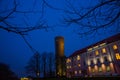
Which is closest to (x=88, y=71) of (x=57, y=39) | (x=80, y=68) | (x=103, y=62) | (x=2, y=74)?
(x=80, y=68)

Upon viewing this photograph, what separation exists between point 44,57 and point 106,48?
23.8m

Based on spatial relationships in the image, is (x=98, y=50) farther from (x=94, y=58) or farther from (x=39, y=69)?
(x=39, y=69)

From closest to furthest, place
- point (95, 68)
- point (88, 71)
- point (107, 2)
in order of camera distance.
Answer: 1. point (107, 2)
2. point (95, 68)
3. point (88, 71)

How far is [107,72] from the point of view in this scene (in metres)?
48.9

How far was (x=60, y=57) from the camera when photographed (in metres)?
53.2

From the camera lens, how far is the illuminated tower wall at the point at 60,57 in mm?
51062

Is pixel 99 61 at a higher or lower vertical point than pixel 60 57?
lower

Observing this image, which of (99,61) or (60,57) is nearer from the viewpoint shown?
(60,57)

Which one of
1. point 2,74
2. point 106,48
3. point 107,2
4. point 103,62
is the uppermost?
point 106,48

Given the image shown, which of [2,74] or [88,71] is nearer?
[2,74]

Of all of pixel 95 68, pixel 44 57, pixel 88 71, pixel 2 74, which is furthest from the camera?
pixel 44 57

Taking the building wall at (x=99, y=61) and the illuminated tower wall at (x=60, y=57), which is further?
the illuminated tower wall at (x=60, y=57)

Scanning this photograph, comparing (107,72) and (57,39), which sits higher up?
(57,39)

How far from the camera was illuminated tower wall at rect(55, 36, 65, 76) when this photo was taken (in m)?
51.1
